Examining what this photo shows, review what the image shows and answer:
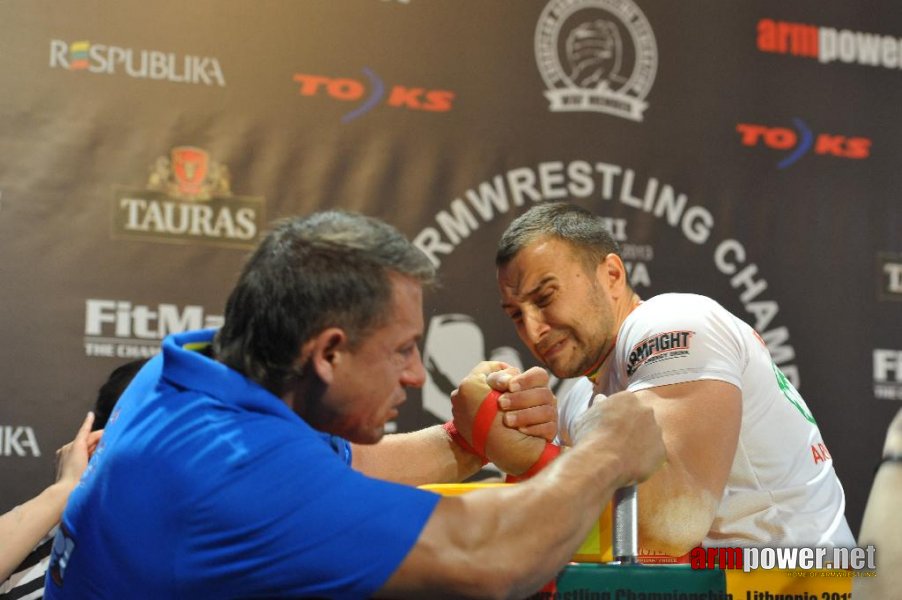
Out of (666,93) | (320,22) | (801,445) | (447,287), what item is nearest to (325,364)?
(801,445)

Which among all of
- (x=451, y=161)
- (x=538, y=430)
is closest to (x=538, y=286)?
(x=538, y=430)

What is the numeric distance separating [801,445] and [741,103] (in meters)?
1.73

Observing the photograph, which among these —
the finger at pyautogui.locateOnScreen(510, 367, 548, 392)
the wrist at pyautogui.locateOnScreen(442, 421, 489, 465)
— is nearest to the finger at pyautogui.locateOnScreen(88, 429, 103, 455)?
the wrist at pyautogui.locateOnScreen(442, 421, 489, 465)

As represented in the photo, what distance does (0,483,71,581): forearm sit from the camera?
2.19 metres

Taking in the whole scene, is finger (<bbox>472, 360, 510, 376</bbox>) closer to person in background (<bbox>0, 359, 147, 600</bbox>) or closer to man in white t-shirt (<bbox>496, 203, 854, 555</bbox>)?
man in white t-shirt (<bbox>496, 203, 854, 555</bbox>)

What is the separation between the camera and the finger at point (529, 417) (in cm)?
178

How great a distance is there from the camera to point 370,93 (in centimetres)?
321

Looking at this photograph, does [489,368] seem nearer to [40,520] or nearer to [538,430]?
[538,430]

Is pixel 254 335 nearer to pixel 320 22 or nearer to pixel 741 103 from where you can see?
pixel 320 22

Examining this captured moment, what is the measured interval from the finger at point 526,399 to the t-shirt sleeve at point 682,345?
0.22 meters

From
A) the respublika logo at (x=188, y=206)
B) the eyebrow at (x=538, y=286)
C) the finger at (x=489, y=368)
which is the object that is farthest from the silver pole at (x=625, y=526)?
the respublika logo at (x=188, y=206)

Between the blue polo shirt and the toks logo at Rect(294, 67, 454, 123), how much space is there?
77.3 inches

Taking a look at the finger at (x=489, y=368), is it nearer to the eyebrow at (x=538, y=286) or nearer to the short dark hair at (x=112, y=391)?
the eyebrow at (x=538, y=286)

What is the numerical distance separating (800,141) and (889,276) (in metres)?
0.52
